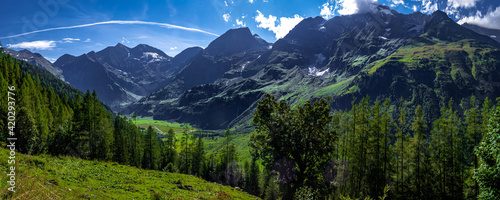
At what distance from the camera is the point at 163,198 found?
23469mm

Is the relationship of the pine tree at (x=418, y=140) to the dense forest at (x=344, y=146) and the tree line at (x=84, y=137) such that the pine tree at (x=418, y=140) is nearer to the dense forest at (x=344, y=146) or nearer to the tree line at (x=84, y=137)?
the dense forest at (x=344, y=146)

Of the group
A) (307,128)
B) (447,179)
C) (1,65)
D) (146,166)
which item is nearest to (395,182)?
(447,179)

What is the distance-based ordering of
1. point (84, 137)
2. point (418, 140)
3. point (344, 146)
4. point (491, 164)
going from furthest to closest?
point (84, 137) < point (344, 146) < point (418, 140) < point (491, 164)

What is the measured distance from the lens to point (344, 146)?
168 feet

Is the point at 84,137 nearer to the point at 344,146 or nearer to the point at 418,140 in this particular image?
the point at 344,146

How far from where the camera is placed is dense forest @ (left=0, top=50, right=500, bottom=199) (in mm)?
25625

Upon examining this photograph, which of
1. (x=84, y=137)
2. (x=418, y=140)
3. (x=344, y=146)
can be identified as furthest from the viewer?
(x=84, y=137)

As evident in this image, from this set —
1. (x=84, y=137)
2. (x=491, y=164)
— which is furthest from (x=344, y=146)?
(x=84, y=137)

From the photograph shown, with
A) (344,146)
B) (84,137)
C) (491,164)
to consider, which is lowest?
(344,146)

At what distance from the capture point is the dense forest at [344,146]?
25625 mm


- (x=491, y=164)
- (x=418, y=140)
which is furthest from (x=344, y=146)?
(x=491, y=164)

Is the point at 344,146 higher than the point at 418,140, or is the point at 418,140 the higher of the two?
the point at 418,140

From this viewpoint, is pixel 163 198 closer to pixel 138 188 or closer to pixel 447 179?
pixel 138 188

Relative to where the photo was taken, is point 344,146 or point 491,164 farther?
point 344,146
